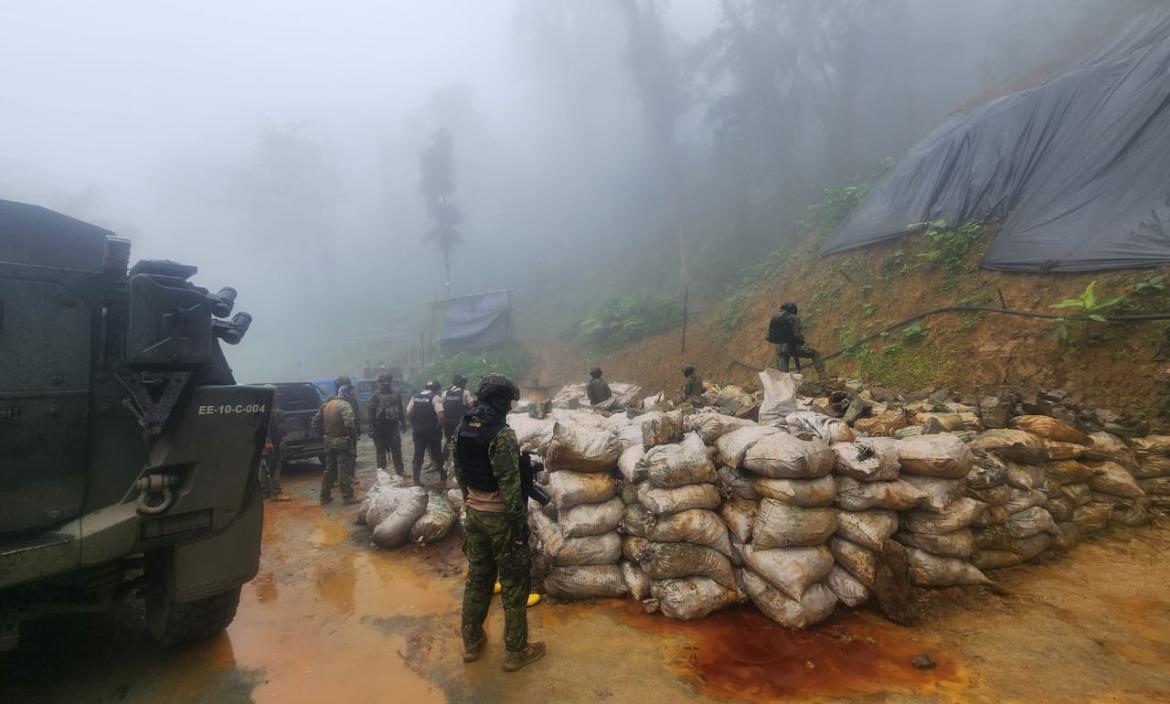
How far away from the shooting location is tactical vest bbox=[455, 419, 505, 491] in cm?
312

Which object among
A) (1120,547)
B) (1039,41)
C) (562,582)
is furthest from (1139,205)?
(1039,41)

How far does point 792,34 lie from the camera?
2284cm

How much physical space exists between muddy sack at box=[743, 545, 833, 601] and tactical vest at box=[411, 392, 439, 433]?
17.0ft

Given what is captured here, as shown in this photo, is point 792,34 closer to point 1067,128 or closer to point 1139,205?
point 1067,128

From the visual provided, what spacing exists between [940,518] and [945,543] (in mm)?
173

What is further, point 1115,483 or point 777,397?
point 777,397

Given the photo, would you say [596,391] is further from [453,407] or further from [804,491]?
[804,491]

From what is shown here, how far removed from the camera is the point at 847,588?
11.0 feet

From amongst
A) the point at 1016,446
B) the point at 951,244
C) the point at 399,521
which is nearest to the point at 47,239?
the point at 399,521

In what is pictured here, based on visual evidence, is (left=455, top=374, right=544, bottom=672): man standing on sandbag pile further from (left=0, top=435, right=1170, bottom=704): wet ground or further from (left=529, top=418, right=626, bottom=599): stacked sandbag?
(left=529, top=418, right=626, bottom=599): stacked sandbag

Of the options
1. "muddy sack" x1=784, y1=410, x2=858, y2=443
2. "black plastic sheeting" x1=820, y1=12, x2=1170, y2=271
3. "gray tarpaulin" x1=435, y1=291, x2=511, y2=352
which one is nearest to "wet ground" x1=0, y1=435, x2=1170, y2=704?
"muddy sack" x1=784, y1=410, x2=858, y2=443

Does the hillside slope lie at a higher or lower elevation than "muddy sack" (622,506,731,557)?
higher

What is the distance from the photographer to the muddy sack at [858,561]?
3.37 metres

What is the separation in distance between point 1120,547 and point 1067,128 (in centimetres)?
747
